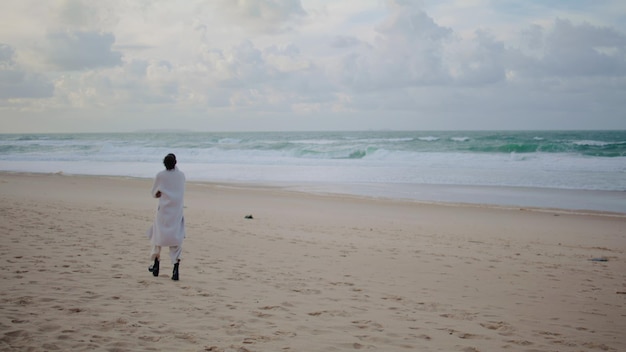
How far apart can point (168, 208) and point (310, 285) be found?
6.37 feet

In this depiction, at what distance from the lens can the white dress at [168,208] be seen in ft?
18.8

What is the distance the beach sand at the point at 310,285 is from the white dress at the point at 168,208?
1.66 feet

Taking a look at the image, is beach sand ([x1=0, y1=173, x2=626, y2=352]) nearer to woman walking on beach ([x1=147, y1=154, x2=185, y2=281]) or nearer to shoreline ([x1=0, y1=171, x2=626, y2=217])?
woman walking on beach ([x1=147, y1=154, x2=185, y2=281])

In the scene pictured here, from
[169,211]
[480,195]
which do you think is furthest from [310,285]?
[480,195]

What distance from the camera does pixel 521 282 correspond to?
6.48 m

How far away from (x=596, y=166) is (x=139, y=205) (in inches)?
1007

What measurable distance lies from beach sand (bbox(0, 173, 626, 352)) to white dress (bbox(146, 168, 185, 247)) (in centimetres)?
51

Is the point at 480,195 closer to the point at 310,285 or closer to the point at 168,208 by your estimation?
the point at 310,285

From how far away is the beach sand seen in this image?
13.4ft

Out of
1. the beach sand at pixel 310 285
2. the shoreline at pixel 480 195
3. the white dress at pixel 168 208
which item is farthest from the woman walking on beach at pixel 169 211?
the shoreline at pixel 480 195

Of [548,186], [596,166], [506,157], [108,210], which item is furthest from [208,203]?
[506,157]

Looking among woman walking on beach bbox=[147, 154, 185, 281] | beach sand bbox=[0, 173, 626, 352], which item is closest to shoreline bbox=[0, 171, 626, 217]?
beach sand bbox=[0, 173, 626, 352]

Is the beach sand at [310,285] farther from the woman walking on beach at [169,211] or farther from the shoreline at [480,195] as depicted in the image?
the shoreline at [480,195]

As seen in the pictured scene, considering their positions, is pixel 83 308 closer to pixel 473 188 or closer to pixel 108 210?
pixel 108 210
